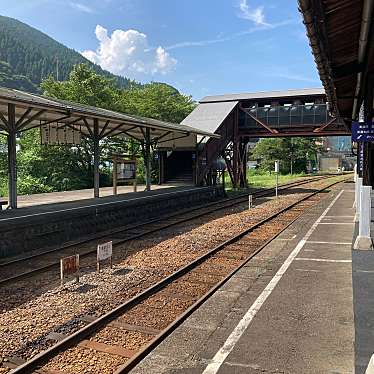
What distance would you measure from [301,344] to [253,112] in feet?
92.8

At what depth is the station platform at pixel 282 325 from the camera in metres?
4.50

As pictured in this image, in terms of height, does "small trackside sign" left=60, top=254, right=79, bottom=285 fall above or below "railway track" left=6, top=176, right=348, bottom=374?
above

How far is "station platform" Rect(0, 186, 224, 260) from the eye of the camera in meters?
11.0

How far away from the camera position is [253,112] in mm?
32062

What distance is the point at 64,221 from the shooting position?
12906 millimetres

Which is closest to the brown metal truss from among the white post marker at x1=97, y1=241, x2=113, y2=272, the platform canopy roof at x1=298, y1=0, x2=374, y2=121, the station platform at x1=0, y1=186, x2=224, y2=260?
the station platform at x1=0, y1=186, x2=224, y2=260

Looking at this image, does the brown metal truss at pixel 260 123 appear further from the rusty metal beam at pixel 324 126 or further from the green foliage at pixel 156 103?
the green foliage at pixel 156 103

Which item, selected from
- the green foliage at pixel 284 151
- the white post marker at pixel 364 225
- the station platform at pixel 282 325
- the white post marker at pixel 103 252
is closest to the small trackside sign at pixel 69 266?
the white post marker at pixel 103 252

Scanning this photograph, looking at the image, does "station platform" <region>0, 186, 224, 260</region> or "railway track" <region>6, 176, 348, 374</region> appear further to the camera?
"station platform" <region>0, 186, 224, 260</region>

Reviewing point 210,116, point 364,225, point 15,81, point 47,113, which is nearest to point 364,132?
point 364,225

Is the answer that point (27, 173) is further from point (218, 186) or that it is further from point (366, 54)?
point (366, 54)

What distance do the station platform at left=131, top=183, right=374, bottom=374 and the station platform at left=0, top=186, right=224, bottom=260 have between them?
596cm

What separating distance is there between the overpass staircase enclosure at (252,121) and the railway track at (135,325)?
18.6 meters

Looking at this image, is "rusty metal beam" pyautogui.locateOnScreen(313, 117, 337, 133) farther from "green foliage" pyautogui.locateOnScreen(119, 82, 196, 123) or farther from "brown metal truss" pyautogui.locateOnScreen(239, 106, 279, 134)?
"green foliage" pyautogui.locateOnScreen(119, 82, 196, 123)
